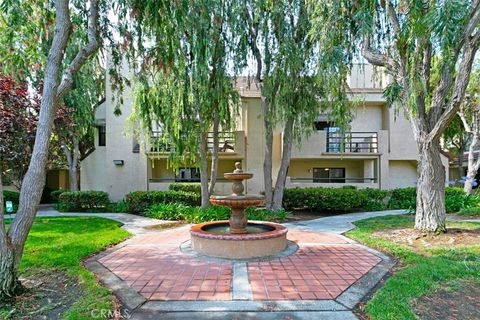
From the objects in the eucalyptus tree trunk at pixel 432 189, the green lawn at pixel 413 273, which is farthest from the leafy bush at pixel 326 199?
the green lawn at pixel 413 273

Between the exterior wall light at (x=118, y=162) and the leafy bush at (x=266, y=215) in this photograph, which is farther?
the exterior wall light at (x=118, y=162)

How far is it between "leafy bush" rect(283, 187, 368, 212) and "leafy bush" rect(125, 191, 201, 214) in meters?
4.51

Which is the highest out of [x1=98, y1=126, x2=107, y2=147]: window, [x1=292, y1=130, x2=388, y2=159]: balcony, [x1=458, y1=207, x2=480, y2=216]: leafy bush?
[x1=98, y1=126, x2=107, y2=147]: window

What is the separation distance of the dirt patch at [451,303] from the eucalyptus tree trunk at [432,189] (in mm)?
3448

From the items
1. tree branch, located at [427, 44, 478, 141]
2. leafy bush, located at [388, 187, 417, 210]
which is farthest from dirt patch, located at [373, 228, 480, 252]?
leafy bush, located at [388, 187, 417, 210]

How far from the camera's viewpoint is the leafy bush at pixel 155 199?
12523mm

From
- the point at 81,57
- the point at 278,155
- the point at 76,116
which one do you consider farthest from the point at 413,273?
the point at 76,116

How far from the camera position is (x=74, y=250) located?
251 inches

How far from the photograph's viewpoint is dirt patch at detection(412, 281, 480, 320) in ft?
11.8

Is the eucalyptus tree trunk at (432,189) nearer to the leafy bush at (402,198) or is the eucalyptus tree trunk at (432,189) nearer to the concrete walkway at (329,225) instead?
the concrete walkway at (329,225)

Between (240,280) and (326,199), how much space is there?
916cm

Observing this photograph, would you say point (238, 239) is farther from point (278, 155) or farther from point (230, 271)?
point (278, 155)

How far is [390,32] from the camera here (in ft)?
27.6

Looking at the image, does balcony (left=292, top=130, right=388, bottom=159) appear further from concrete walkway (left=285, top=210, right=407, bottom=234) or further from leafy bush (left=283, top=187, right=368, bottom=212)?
concrete walkway (left=285, top=210, right=407, bottom=234)
